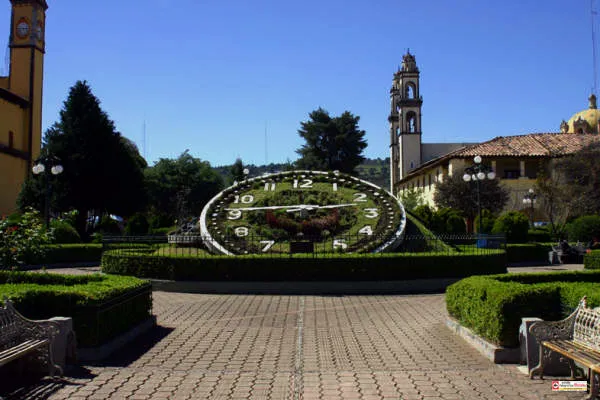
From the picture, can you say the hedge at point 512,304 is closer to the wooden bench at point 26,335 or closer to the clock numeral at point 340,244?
the wooden bench at point 26,335

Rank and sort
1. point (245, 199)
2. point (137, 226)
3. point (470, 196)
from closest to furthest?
point (245, 199) → point (137, 226) → point (470, 196)

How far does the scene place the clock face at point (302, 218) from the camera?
15.9 m

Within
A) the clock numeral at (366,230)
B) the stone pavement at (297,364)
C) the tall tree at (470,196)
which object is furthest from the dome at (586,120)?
the stone pavement at (297,364)

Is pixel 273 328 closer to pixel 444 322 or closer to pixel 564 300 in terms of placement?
pixel 444 322

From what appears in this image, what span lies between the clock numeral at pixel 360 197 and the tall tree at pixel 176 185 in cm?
3406

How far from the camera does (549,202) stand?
Answer: 30.4 meters

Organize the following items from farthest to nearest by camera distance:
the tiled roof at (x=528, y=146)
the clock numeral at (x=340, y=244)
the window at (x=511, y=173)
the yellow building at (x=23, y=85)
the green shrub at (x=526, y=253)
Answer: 1. the window at (x=511, y=173)
2. the tiled roof at (x=528, y=146)
3. the yellow building at (x=23, y=85)
4. the green shrub at (x=526, y=253)
5. the clock numeral at (x=340, y=244)

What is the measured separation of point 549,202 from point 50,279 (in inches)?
1094

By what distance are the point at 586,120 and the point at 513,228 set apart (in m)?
45.9

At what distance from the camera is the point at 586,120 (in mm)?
63688

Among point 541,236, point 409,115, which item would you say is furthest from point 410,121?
point 541,236

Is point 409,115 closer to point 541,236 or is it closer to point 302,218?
point 541,236

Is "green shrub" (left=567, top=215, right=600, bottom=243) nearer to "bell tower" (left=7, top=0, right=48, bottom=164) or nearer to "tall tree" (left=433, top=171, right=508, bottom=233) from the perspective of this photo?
"tall tree" (left=433, top=171, right=508, bottom=233)

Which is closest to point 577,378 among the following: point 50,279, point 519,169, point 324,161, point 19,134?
point 50,279
